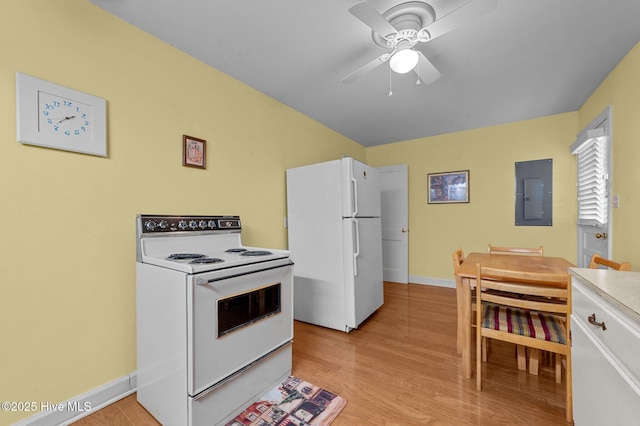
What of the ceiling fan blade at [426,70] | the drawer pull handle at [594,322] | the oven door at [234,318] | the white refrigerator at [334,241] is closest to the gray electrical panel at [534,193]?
the white refrigerator at [334,241]

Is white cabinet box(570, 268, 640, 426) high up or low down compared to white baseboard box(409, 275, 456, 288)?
up

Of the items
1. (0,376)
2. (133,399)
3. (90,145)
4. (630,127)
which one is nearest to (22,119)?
(90,145)

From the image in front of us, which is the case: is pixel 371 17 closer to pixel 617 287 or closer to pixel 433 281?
pixel 617 287

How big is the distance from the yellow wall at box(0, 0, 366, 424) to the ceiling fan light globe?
151cm

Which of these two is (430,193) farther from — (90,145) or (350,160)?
(90,145)

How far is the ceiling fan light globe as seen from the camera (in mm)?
1638

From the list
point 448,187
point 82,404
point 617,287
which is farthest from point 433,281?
point 82,404

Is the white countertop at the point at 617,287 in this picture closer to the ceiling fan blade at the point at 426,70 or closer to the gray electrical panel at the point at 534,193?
the ceiling fan blade at the point at 426,70

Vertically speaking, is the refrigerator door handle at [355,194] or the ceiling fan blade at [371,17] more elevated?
the ceiling fan blade at [371,17]

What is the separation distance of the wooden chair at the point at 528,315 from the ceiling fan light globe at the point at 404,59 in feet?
4.47

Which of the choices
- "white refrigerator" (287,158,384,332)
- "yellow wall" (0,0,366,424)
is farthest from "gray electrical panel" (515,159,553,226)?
"yellow wall" (0,0,366,424)

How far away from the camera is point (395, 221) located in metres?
4.54

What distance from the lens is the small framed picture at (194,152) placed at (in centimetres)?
205

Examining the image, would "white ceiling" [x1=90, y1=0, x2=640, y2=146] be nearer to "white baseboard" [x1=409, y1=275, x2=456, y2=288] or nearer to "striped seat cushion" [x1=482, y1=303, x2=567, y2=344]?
"striped seat cushion" [x1=482, y1=303, x2=567, y2=344]
